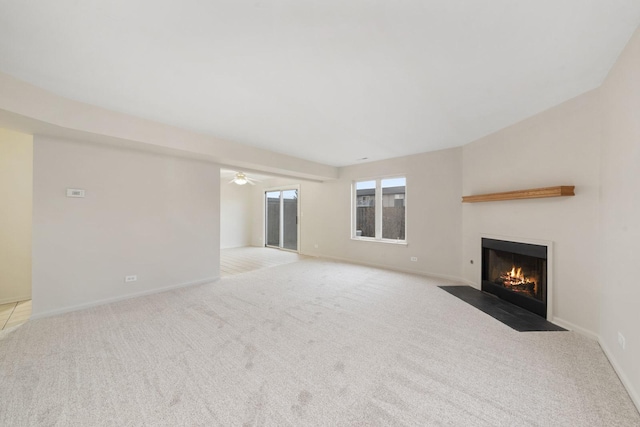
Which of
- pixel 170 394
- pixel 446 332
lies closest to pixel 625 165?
pixel 446 332

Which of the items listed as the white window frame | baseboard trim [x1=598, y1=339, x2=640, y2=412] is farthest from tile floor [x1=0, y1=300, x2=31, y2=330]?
baseboard trim [x1=598, y1=339, x2=640, y2=412]

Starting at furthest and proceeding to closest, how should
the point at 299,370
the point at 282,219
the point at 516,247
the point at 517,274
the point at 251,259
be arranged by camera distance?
the point at 282,219 < the point at 251,259 < the point at 517,274 < the point at 516,247 < the point at 299,370

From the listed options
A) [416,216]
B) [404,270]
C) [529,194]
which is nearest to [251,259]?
[404,270]

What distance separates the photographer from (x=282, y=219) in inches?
342

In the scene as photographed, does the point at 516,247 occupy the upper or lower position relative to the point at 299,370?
upper

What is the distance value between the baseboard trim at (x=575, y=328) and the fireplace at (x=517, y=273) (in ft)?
0.39

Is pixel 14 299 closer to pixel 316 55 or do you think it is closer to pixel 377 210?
pixel 316 55

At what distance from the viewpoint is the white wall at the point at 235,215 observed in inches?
341

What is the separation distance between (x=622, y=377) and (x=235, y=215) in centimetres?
917

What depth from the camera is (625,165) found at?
1880 millimetres

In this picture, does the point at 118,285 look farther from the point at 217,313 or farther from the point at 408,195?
the point at 408,195

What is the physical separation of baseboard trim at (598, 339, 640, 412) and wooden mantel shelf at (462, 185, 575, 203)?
154cm

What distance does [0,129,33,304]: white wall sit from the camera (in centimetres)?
343

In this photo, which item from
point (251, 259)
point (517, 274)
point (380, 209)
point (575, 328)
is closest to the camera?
point (575, 328)
